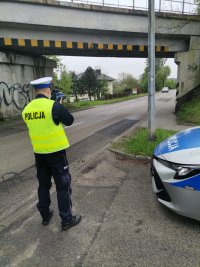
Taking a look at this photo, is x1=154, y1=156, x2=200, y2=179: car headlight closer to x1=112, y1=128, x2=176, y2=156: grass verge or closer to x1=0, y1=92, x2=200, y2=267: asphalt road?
Result: x1=0, y1=92, x2=200, y2=267: asphalt road

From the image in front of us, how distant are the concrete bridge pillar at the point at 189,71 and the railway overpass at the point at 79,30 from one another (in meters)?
0.05

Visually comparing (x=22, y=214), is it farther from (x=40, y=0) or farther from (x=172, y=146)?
(x=40, y=0)

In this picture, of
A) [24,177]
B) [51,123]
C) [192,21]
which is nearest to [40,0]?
[192,21]

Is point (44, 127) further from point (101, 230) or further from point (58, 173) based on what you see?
point (101, 230)

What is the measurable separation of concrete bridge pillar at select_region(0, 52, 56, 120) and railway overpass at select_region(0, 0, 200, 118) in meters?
0.06

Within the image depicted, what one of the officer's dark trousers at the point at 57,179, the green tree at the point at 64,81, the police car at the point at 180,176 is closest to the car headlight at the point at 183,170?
the police car at the point at 180,176

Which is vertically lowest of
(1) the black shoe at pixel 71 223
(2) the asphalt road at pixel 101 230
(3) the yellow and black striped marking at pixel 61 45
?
(2) the asphalt road at pixel 101 230

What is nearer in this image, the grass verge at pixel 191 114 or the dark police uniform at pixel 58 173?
the dark police uniform at pixel 58 173

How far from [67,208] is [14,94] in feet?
42.2

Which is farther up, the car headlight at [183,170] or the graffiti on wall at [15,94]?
the graffiti on wall at [15,94]

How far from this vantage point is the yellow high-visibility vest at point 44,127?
3029mm

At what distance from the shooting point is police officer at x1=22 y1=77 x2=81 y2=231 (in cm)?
304

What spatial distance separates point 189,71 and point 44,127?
13.0m

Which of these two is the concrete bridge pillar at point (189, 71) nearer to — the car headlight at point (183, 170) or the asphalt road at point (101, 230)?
the asphalt road at point (101, 230)
